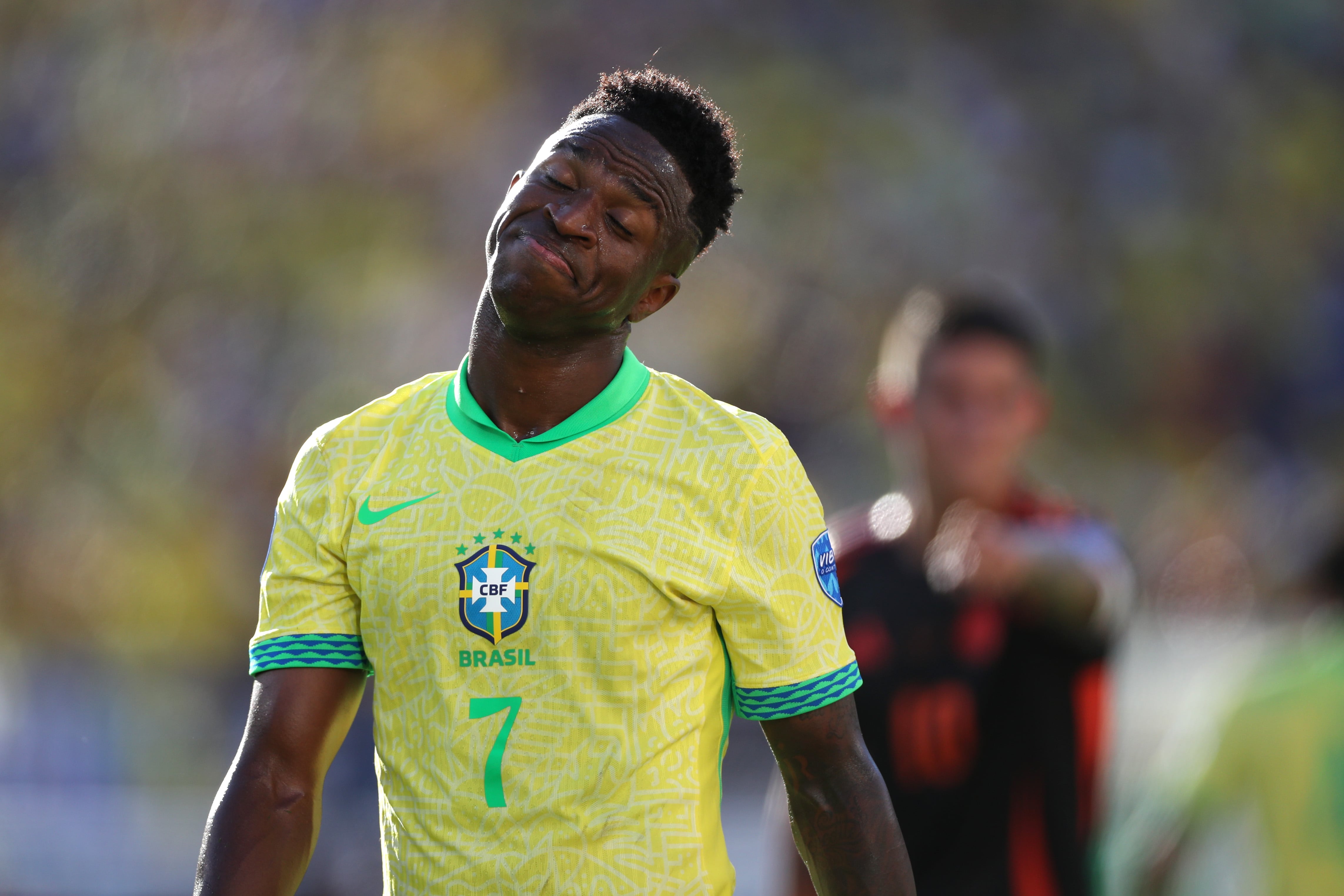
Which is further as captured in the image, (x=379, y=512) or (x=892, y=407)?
(x=892, y=407)

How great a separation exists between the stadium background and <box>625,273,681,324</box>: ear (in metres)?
7.63

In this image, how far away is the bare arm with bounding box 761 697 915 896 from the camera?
1985mm

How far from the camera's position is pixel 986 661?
10.8 ft

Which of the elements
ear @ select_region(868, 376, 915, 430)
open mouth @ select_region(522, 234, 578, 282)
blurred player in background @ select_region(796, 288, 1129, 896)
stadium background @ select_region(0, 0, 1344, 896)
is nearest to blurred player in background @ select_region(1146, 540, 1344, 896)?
blurred player in background @ select_region(796, 288, 1129, 896)

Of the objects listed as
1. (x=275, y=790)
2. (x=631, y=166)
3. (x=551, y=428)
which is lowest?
(x=275, y=790)

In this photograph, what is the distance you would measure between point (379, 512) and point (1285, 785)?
242 centimetres

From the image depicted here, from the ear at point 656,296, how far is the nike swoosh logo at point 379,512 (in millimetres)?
423

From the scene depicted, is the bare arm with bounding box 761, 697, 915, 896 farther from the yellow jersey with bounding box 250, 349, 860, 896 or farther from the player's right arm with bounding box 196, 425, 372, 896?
the player's right arm with bounding box 196, 425, 372, 896

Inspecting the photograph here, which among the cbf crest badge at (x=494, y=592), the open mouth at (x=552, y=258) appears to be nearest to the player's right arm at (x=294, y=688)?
the cbf crest badge at (x=494, y=592)

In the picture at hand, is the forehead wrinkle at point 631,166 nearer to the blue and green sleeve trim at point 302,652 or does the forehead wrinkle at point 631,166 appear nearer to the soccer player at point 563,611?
the soccer player at point 563,611

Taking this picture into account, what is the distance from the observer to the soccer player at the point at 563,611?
1901 mm

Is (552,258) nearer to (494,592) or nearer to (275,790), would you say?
(494,592)

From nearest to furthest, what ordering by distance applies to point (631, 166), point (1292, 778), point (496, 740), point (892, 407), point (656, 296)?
point (496, 740)
point (631, 166)
point (656, 296)
point (1292, 778)
point (892, 407)

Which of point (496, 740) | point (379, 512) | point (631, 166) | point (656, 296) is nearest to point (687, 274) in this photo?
point (656, 296)
